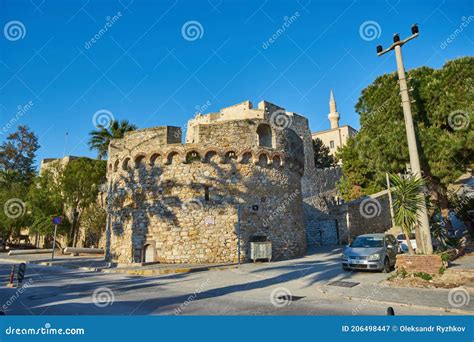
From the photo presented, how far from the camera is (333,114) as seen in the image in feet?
Result: 241

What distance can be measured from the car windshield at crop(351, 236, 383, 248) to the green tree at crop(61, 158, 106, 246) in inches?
1097

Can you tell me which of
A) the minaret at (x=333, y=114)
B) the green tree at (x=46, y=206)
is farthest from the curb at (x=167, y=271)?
the minaret at (x=333, y=114)

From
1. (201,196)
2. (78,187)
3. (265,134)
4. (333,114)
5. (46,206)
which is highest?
(333,114)

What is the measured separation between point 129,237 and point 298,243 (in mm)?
10537

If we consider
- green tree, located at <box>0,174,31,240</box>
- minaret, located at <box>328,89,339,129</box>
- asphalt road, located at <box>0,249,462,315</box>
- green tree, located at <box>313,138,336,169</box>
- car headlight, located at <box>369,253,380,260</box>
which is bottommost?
asphalt road, located at <box>0,249,462,315</box>

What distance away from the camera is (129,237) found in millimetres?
17141

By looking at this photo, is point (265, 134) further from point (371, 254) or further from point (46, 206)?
point (46, 206)

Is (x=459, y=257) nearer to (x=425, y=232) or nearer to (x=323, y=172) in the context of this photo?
(x=425, y=232)

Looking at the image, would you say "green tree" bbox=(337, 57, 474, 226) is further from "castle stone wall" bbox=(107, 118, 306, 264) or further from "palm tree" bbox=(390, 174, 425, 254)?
"castle stone wall" bbox=(107, 118, 306, 264)

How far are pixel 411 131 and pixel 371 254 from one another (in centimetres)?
522

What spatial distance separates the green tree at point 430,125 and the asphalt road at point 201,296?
23.0 feet

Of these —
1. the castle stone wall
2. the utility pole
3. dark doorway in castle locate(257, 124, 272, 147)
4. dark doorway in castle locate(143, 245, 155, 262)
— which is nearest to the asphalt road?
the utility pole

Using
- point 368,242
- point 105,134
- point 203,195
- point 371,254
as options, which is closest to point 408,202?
point 371,254

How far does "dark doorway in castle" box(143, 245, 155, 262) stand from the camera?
16389 mm
